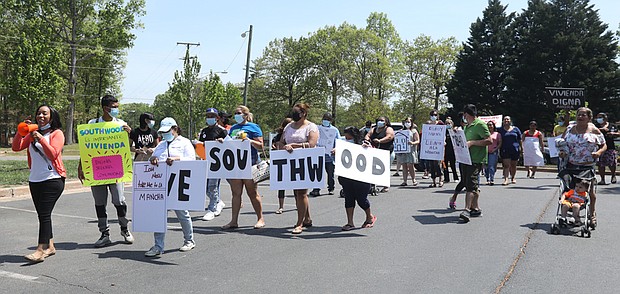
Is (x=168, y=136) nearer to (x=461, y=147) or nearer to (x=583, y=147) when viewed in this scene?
(x=461, y=147)

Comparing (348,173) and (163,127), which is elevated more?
(163,127)

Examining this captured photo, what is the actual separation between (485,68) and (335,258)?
43367mm

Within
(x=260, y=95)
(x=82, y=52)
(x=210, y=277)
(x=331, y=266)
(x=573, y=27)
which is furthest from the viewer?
(x=260, y=95)

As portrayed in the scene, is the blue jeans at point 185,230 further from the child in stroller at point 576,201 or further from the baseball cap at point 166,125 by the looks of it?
the child in stroller at point 576,201

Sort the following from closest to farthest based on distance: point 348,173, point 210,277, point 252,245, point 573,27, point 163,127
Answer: point 210,277 < point 163,127 < point 252,245 < point 348,173 < point 573,27

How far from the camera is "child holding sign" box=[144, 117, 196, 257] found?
6602 millimetres

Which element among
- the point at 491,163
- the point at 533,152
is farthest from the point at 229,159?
the point at 533,152

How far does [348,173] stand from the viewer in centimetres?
805

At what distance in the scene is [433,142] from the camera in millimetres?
14242

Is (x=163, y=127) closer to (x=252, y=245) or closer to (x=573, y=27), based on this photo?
(x=252, y=245)

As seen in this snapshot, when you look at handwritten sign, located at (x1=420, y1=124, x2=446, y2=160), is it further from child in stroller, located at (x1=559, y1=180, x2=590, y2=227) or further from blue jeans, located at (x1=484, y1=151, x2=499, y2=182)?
child in stroller, located at (x1=559, y1=180, x2=590, y2=227)

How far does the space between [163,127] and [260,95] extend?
180 ft

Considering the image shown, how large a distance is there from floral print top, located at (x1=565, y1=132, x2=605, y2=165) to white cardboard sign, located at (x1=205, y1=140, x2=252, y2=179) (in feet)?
15.7

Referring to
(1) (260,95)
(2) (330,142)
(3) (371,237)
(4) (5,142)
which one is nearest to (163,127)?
(3) (371,237)
